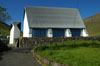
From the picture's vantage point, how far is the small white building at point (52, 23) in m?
31.4

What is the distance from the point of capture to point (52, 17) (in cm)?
3478

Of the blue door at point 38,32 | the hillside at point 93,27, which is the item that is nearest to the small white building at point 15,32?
the blue door at point 38,32

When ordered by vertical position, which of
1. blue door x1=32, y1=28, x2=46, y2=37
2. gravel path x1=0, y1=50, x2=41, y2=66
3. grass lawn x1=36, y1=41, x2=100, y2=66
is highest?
blue door x1=32, y1=28, x2=46, y2=37

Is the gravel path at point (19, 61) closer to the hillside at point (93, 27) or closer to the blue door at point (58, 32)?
the blue door at point (58, 32)

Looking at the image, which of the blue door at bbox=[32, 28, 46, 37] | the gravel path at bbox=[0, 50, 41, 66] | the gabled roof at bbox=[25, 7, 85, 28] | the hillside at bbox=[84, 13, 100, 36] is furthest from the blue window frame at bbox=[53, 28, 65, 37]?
the hillside at bbox=[84, 13, 100, 36]

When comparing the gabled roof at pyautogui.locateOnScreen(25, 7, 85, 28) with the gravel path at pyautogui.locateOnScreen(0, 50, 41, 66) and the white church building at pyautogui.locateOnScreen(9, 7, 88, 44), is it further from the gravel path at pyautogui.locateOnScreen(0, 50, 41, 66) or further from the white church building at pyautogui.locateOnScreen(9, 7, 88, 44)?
the gravel path at pyautogui.locateOnScreen(0, 50, 41, 66)

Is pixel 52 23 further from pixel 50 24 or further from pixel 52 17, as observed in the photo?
pixel 52 17

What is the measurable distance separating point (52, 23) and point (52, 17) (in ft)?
7.69

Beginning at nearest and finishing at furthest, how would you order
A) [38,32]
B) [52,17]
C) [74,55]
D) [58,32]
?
[74,55] < [38,32] < [58,32] < [52,17]

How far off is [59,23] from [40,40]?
1460cm

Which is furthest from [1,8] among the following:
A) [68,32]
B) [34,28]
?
→ [68,32]

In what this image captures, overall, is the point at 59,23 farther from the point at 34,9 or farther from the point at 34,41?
the point at 34,41

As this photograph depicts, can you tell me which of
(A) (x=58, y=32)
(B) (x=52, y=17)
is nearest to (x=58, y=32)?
(A) (x=58, y=32)

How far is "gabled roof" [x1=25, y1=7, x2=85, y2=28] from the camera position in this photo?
3218 centimetres
